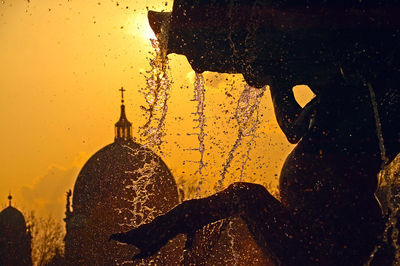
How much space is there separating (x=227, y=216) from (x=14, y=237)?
62.2 m

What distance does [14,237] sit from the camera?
63625 millimetres

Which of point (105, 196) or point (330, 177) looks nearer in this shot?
point (330, 177)

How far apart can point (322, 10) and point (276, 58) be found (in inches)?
13.1

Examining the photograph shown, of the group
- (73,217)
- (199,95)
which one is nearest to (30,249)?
(73,217)

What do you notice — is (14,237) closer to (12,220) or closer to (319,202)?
(12,220)

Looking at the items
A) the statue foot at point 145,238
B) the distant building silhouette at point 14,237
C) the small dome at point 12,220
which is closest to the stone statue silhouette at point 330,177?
the statue foot at point 145,238

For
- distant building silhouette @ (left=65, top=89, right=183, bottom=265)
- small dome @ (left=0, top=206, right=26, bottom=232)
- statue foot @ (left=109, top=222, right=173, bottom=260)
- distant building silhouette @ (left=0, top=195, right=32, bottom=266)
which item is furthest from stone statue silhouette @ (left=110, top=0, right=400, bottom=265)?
small dome @ (left=0, top=206, right=26, bottom=232)

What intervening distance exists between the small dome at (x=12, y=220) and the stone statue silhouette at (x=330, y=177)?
63.2 meters

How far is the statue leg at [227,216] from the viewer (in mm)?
3428

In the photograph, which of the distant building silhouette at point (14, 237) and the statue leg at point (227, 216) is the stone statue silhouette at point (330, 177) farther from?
the distant building silhouette at point (14, 237)

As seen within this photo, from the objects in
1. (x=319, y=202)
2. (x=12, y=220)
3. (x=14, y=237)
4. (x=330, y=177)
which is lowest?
(x=14, y=237)

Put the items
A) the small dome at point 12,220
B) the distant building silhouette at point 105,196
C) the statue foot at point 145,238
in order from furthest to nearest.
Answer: the small dome at point 12,220
the distant building silhouette at point 105,196
the statue foot at point 145,238

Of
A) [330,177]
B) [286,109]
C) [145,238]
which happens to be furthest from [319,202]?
[145,238]

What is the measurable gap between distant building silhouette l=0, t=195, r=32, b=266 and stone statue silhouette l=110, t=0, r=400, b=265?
61764 mm
